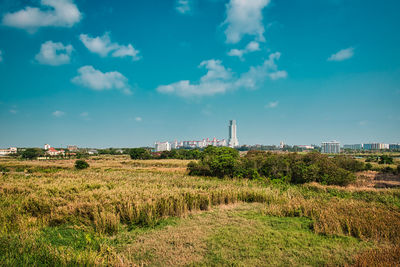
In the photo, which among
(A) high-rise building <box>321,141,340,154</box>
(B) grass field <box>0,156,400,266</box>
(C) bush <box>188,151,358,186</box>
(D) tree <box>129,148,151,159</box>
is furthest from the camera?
(A) high-rise building <box>321,141,340,154</box>

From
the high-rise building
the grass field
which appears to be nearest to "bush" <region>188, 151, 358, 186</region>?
the grass field

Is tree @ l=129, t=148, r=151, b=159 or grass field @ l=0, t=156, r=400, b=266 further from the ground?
grass field @ l=0, t=156, r=400, b=266

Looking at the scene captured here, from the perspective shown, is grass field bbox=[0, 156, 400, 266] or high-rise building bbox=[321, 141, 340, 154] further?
high-rise building bbox=[321, 141, 340, 154]

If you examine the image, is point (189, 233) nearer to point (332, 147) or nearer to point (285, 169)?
point (285, 169)

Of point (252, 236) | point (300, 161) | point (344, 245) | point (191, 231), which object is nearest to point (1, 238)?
point (191, 231)

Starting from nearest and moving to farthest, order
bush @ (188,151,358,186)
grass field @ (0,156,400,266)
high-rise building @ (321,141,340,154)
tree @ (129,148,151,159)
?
grass field @ (0,156,400,266) < bush @ (188,151,358,186) < tree @ (129,148,151,159) < high-rise building @ (321,141,340,154)

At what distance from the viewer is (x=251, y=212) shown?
10.6 meters

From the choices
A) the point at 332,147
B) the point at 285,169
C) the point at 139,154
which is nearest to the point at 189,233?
the point at 285,169

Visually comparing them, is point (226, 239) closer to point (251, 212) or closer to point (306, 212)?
point (251, 212)

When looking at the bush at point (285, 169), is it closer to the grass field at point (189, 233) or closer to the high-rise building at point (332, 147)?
the grass field at point (189, 233)

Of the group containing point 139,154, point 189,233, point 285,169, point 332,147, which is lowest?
point 139,154

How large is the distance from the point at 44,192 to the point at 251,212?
39.2ft

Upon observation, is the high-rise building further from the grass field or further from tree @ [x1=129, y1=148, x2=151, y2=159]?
the grass field

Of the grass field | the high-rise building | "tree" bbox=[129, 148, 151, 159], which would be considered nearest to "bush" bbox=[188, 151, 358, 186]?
the grass field
